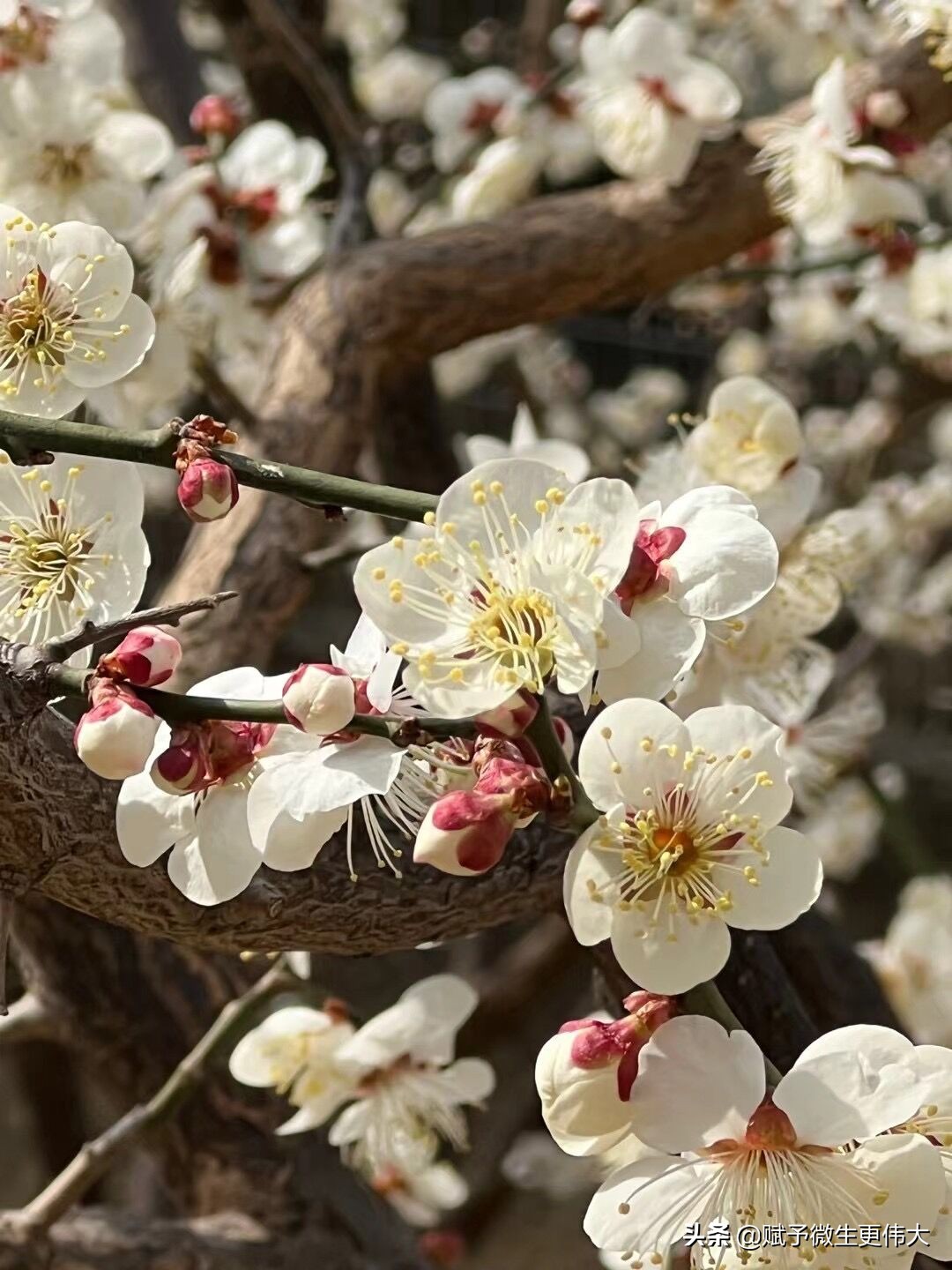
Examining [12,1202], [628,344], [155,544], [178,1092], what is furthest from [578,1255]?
[178,1092]

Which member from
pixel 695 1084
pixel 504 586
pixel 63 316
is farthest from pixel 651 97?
pixel 695 1084

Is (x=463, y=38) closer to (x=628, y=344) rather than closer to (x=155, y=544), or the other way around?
(x=628, y=344)

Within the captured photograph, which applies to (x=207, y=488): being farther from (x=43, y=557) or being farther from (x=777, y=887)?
(x=777, y=887)

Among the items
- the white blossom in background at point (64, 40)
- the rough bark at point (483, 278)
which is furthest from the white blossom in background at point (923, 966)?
the white blossom in background at point (64, 40)

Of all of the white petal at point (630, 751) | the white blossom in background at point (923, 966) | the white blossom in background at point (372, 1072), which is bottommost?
the white blossom in background at point (923, 966)

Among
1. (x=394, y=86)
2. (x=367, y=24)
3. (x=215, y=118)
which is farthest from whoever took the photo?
(x=394, y=86)

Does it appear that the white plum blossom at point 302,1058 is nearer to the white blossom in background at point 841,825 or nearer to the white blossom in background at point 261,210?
the white blossom in background at point 261,210
